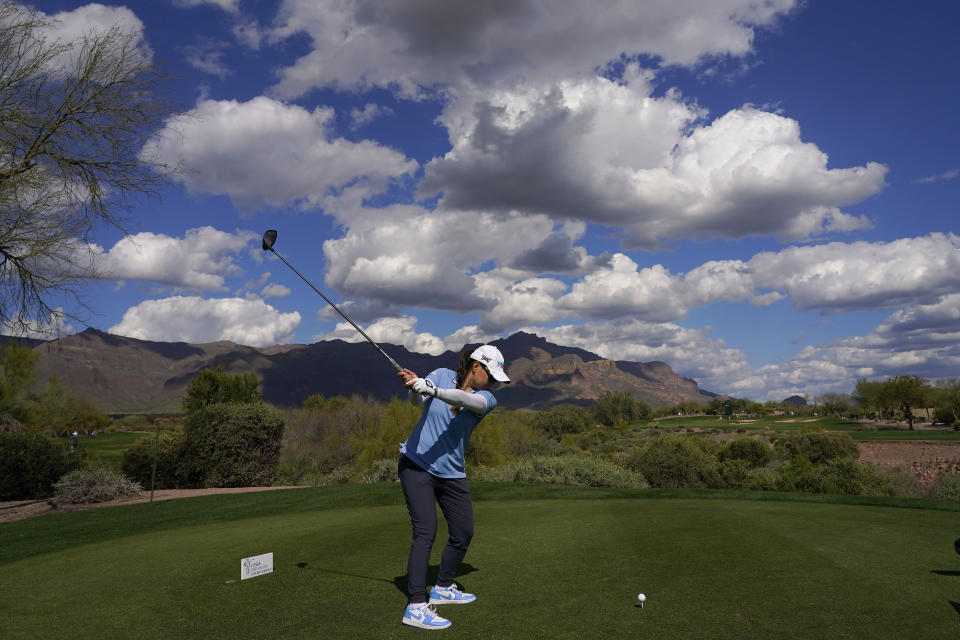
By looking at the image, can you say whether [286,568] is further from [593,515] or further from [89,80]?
[89,80]

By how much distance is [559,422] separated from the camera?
3076 inches

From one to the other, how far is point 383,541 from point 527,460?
13.8 meters

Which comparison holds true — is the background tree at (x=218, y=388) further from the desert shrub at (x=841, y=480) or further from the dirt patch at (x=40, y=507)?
the desert shrub at (x=841, y=480)

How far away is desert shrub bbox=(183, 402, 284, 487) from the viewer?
86.8 feet

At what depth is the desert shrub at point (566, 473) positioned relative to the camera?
20.5 meters

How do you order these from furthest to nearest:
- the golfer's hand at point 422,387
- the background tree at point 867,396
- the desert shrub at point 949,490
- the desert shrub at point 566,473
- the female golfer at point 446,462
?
the background tree at point 867,396 < the desert shrub at point 566,473 < the desert shrub at point 949,490 < the female golfer at point 446,462 < the golfer's hand at point 422,387

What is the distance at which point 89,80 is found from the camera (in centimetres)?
1705

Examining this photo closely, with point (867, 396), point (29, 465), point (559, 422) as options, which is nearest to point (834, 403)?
point (867, 396)

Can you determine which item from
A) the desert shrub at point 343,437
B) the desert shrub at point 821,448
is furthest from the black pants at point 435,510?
the desert shrub at point 821,448

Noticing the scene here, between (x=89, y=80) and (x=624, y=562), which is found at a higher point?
(x=89, y=80)

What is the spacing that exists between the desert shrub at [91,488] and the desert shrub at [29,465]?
341 cm

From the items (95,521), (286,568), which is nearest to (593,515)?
(286,568)

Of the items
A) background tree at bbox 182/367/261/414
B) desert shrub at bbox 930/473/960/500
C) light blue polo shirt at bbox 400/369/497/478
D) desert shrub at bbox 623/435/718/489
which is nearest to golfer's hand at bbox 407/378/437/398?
light blue polo shirt at bbox 400/369/497/478

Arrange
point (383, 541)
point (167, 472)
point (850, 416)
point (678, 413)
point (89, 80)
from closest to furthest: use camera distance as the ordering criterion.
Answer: point (383, 541), point (89, 80), point (167, 472), point (850, 416), point (678, 413)
